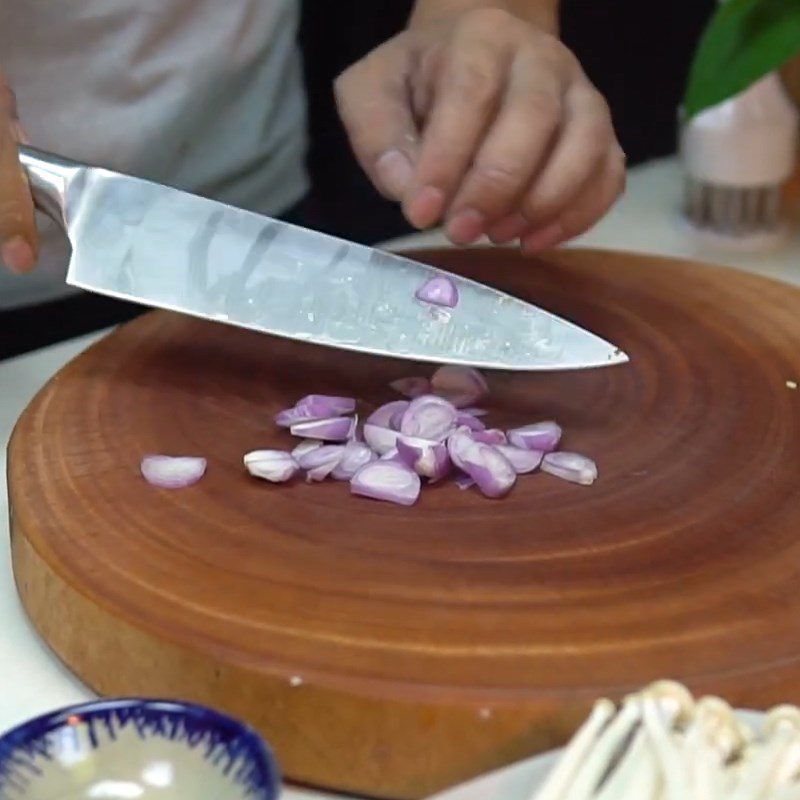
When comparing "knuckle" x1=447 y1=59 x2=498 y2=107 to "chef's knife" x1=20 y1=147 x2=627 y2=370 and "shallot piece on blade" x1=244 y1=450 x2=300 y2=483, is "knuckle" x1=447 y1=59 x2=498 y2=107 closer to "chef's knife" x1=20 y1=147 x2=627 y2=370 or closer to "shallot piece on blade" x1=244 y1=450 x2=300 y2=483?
"chef's knife" x1=20 y1=147 x2=627 y2=370

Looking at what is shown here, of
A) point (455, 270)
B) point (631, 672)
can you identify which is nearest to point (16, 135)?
point (455, 270)

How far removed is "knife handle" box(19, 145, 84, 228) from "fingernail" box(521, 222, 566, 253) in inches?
10.7

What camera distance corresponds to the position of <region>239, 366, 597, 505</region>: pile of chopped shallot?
0.64 meters

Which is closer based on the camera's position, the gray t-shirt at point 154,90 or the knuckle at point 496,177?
the knuckle at point 496,177

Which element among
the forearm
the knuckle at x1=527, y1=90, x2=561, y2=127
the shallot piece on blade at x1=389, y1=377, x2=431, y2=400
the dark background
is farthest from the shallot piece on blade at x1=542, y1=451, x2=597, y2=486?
the dark background

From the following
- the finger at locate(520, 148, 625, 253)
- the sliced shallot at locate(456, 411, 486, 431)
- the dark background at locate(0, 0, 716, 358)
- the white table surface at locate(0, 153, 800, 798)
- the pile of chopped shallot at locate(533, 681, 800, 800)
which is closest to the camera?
the pile of chopped shallot at locate(533, 681, 800, 800)

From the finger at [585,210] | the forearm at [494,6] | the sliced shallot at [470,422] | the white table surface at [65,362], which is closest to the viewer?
the white table surface at [65,362]

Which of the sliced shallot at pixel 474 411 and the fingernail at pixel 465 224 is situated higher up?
the fingernail at pixel 465 224

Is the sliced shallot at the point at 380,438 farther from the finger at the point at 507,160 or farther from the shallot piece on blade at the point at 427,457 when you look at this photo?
the finger at the point at 507,160

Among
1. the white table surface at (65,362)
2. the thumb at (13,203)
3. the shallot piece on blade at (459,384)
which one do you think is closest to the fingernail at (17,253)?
the thumb at (13,203)

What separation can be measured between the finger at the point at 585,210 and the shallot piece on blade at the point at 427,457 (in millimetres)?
208

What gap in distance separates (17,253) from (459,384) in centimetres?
25

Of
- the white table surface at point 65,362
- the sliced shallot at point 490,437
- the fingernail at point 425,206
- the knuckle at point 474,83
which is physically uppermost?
the knuckle at point 474,83

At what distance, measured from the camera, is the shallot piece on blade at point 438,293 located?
0.71m
